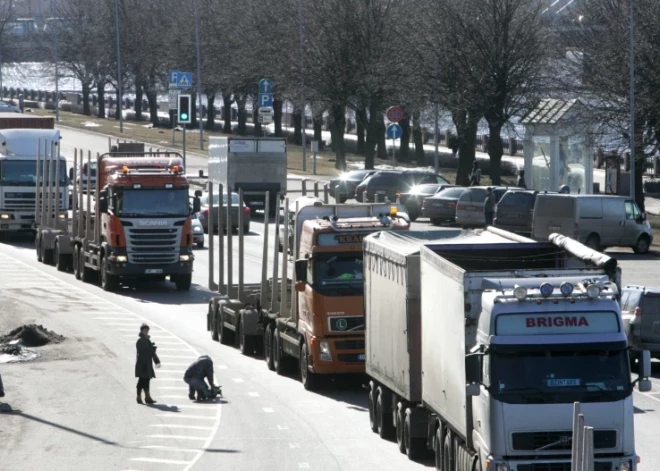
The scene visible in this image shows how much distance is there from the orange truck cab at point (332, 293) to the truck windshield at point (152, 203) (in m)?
13.2

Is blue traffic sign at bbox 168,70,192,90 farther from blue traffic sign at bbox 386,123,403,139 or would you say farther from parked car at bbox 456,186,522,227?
parked car at bbox 456,186,522,227

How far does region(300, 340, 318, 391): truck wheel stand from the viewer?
947 inches

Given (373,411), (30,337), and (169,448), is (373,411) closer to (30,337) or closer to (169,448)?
(169,448)

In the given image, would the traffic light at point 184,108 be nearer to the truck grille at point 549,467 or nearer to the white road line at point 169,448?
the white road line at point 169,448

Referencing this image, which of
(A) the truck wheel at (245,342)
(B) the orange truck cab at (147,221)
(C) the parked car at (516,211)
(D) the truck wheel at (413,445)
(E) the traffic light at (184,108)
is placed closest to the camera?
(D) the truck wheel at (413,445)

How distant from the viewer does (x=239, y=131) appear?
320ft

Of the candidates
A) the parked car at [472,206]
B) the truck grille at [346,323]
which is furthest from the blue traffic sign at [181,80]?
the truck grille at [346,323]

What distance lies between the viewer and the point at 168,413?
22703mm

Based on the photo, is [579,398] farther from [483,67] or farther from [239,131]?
[239,131]

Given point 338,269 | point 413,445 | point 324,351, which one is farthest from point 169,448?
point 338,269

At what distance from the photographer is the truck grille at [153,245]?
37188mm

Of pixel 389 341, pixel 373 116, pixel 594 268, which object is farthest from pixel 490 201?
pixel 594 268

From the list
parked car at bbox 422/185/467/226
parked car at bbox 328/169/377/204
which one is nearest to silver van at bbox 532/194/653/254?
parked car at bbox 422/185/467/226

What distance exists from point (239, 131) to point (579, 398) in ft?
276
